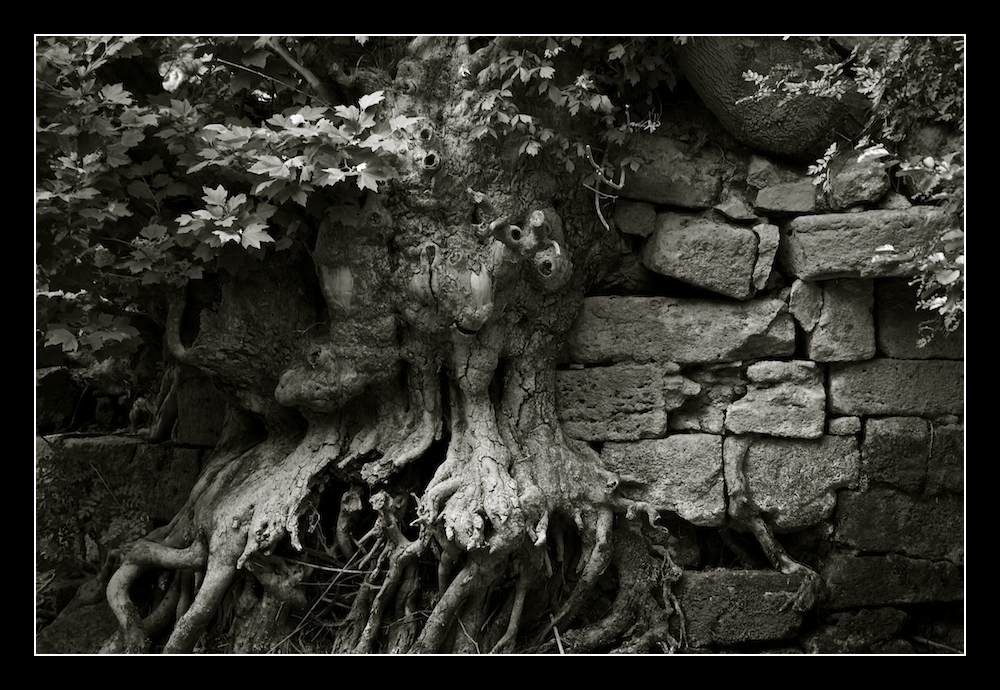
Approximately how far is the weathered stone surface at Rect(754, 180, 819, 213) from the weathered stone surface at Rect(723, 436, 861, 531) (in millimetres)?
1097

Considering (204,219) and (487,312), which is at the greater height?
(204,219)

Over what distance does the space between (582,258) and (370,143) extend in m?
1.22

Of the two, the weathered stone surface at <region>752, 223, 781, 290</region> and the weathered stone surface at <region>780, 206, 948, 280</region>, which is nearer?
the weathered stone surface at <region>780, 206, 948, 280</region>

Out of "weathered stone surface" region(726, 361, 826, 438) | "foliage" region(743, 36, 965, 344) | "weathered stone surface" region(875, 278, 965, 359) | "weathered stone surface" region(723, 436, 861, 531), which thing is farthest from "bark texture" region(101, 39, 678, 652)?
"weathered stone surface" region(875, 278, 965, 359)

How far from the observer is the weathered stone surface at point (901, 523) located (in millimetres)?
4246

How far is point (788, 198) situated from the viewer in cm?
418

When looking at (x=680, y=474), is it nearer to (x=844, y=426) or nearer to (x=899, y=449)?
(x=844, y=426)

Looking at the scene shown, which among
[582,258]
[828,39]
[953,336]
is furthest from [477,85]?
[953,336]

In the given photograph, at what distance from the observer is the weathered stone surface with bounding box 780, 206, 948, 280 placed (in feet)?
13.0

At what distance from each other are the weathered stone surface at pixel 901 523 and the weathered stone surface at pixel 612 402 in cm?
100

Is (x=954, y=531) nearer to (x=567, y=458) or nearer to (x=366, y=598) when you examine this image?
(x=567, y=458)

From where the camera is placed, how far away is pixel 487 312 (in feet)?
12.5

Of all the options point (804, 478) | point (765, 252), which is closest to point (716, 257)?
point (765, 252)

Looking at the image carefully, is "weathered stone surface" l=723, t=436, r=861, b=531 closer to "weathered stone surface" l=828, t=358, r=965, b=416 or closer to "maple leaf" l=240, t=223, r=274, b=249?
"weathered stone surface" l=828, t=358, r=965, b=416
